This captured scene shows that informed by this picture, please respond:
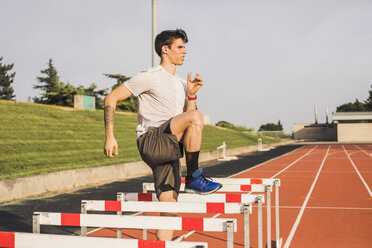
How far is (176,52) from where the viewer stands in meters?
3.48

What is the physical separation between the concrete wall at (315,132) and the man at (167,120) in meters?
70.8

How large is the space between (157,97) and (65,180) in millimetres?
8719

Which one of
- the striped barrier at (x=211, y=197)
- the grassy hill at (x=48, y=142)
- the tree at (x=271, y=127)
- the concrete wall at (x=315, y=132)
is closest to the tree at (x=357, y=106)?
the tree at (x=271, y=127)

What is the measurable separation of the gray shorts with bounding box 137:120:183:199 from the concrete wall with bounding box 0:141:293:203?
6.96 m

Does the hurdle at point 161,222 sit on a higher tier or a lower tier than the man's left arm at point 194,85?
lower

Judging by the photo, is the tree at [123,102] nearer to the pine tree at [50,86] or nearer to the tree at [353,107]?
the pine tree at [50,86]

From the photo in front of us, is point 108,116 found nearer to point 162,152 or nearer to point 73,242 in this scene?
point 162,152

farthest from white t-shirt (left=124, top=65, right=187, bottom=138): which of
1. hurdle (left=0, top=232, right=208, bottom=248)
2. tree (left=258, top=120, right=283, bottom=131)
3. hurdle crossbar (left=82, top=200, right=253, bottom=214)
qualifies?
tree (left=258, top=120, right=283, bottom=131)

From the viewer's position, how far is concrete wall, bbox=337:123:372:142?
202 feet

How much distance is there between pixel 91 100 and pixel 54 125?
1423 centimetres

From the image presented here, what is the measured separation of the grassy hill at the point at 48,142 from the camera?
12031 millimetres

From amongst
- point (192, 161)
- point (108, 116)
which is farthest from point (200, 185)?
point (108, 116)

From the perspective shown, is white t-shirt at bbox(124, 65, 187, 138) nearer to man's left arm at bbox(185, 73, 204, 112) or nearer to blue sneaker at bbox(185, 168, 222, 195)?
man's left arm at bbox(185, 73, 204, 112)

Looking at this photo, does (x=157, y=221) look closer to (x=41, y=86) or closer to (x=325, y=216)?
(x=325, y=216)
